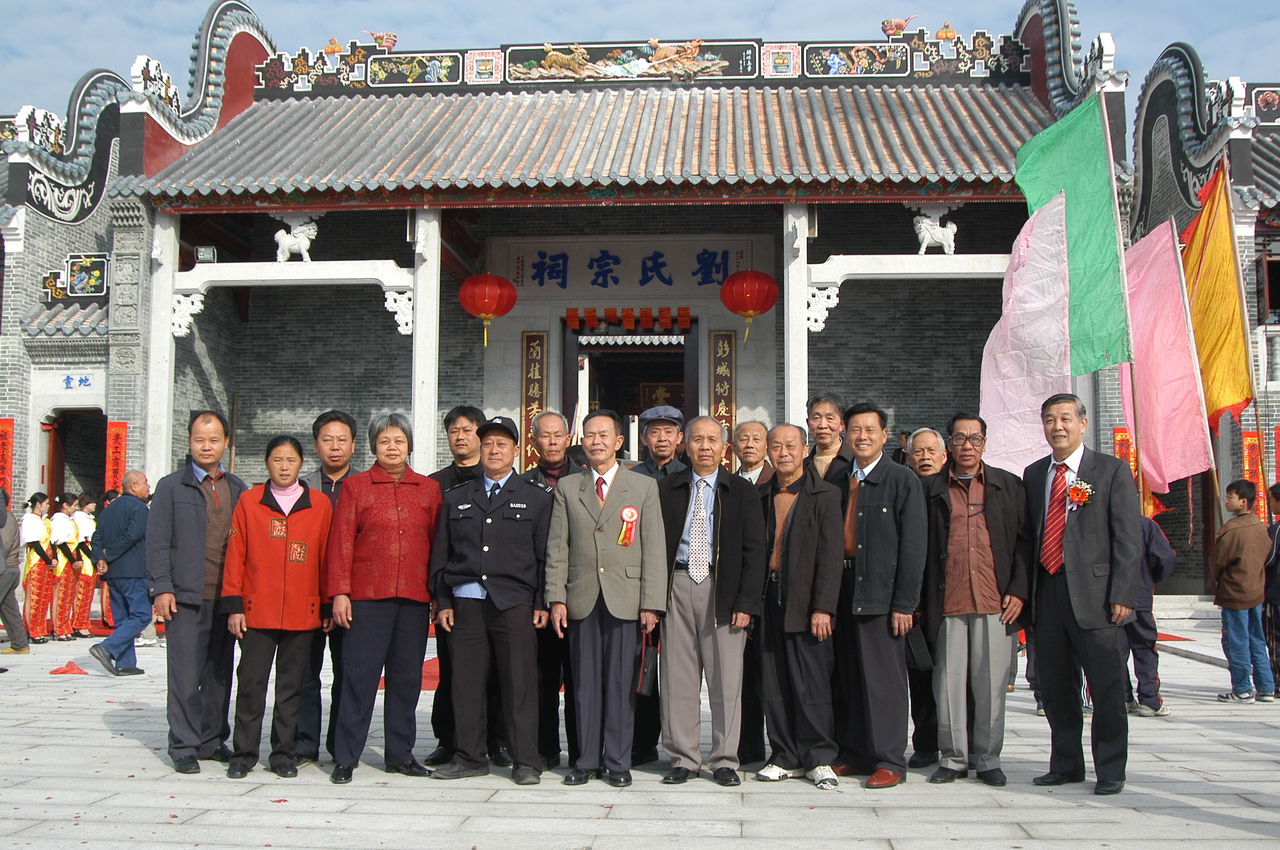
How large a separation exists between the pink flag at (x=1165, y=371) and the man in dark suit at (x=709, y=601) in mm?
2630

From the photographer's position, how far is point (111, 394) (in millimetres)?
11016

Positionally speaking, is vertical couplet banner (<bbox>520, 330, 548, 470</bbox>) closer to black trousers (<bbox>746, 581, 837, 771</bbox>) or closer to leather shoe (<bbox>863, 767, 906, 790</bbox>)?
black trousers (<bbox>746, 581, 837, 771</bbox>)

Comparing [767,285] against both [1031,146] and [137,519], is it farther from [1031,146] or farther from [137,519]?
[137,519]

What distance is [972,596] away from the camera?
4387mm

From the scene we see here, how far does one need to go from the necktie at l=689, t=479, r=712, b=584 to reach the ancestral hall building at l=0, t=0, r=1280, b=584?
→ 5627 millimetres

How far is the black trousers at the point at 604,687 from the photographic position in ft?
14.2

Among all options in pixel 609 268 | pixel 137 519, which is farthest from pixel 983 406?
pixel 609 268

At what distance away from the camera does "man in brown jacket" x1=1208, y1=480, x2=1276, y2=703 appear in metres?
6.43

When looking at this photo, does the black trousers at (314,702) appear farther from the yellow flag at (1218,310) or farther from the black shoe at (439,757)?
the yellow flag at (1218,310)

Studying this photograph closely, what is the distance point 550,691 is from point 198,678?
144 centimetres

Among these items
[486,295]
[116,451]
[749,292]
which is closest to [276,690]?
[486,295]

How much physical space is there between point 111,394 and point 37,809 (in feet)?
26.1

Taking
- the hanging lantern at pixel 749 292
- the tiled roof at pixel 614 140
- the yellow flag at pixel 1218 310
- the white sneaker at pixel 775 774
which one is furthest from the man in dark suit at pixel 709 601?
the hanging lantern at pixel 749 292

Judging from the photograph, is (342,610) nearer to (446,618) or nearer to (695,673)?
(446,618)
